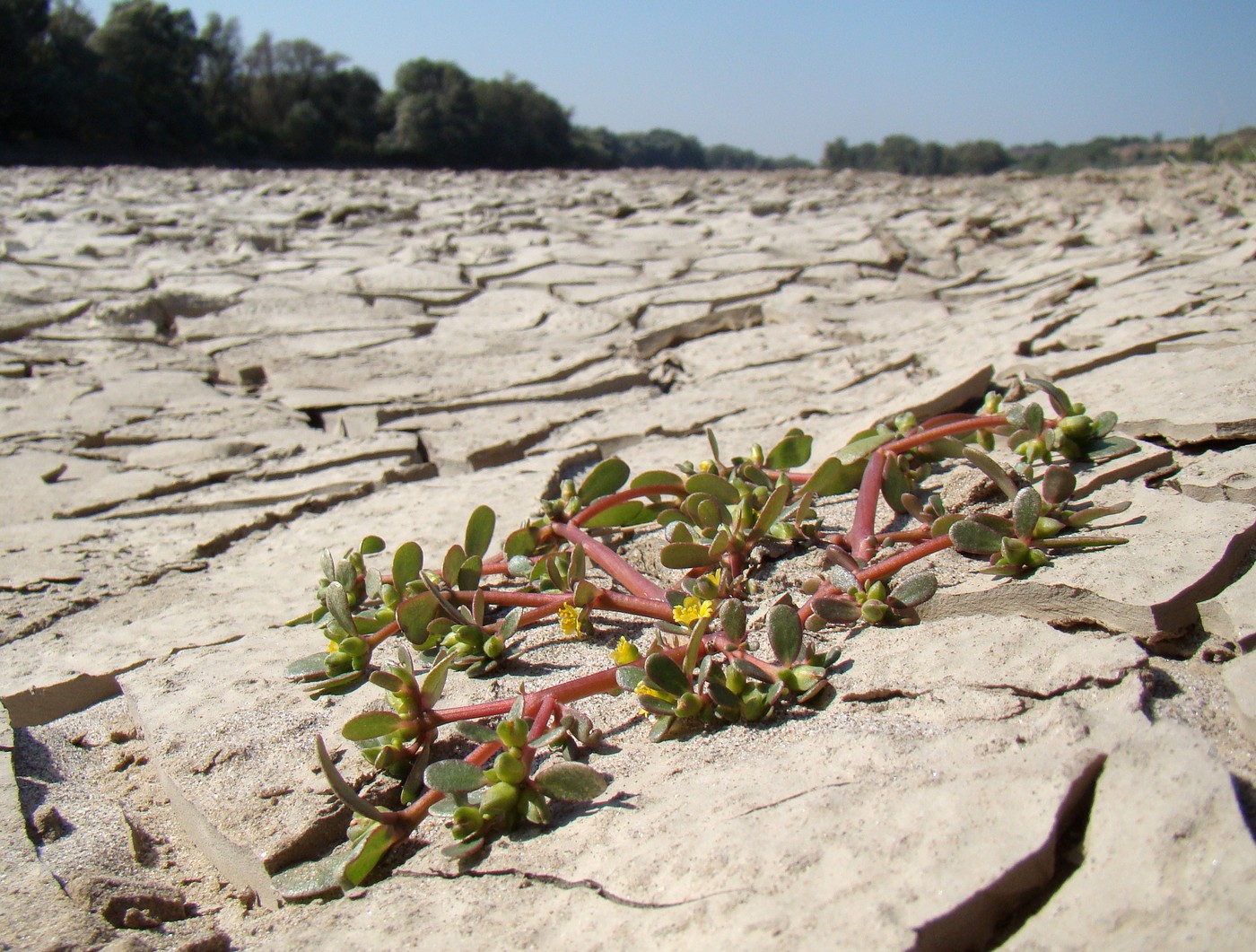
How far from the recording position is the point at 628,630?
124 centimetres

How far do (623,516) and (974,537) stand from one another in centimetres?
53

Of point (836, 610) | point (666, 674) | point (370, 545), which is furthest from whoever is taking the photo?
point (370, 545)

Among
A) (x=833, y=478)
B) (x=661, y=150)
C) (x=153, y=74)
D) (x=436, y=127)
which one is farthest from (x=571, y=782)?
(x=661, y=150)

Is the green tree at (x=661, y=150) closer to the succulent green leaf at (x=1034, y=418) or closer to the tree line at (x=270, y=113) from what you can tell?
the tree line at (x=270, y=113)

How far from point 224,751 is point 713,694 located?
580 mm

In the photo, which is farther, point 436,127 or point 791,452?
point 436,127

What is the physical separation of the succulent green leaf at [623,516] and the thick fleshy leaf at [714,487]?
0.33ft

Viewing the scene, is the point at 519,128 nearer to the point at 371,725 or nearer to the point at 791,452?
the point at 791,452

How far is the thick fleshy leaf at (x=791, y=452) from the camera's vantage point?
4.82ft

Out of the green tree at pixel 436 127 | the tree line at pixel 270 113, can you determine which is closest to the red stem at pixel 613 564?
the tree line at pixel 270 113

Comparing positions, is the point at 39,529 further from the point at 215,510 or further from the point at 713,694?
the point at 713,694

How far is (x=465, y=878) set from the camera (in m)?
0.83

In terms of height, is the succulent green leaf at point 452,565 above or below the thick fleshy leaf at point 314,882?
above

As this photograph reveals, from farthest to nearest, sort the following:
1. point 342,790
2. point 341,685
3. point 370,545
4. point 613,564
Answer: point 370,545
point 613,564
point 341,685
point 342,790
